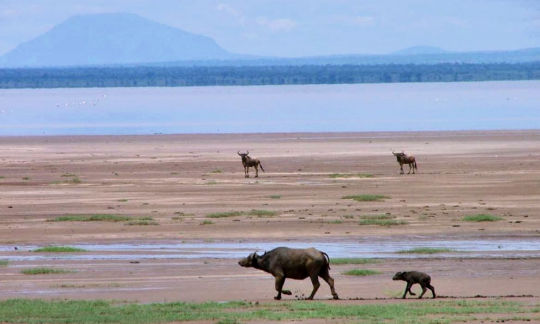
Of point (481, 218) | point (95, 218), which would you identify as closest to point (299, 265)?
point (481, 218)

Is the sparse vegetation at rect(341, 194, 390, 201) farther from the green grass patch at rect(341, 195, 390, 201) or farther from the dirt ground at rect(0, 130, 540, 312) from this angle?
the dirt ground at rect(0, 130, 540, 312)

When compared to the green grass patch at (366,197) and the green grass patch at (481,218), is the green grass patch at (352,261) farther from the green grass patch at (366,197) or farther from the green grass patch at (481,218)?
the green grass patch at (366,197)

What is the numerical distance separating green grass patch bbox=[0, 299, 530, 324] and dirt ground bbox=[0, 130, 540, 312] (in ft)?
3.30

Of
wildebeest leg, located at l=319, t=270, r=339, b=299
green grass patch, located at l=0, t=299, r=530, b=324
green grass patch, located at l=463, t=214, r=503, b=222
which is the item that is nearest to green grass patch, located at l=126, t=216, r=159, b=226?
green grass patch, located at l=463, t=214, r=503, b=222

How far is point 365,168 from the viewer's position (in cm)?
4566

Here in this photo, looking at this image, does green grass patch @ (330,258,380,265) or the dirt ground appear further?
green grass patch @ (330,258,380,265)

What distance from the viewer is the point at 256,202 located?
1315 inches

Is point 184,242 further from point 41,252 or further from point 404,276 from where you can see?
point 404,276

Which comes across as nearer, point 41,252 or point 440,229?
point 41,252

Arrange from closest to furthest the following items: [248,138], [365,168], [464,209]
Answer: [464,209]
[365,168]
[248,138]

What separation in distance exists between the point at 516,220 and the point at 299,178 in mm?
14040

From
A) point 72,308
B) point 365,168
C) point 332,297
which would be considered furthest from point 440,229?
point 365,168

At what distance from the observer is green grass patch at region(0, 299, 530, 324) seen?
15609 millimetres

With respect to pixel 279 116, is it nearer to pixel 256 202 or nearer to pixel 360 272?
pixel 256 202
